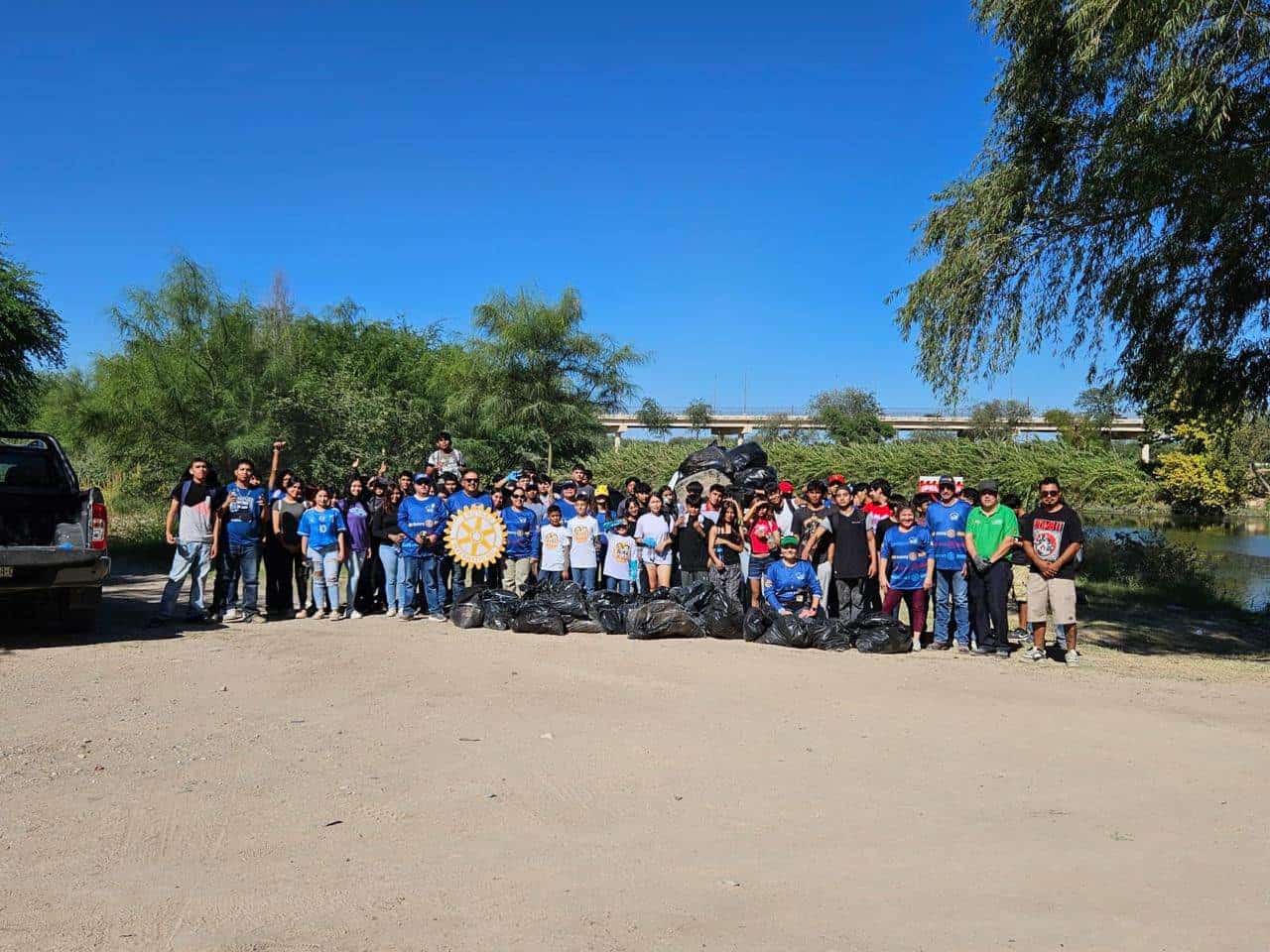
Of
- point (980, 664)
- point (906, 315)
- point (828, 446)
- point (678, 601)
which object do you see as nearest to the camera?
point (980, 664)

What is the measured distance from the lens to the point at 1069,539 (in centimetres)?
1027

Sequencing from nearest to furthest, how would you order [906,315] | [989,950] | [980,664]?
[989,950], [980,664], [906,315]

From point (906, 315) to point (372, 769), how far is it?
1024 cm

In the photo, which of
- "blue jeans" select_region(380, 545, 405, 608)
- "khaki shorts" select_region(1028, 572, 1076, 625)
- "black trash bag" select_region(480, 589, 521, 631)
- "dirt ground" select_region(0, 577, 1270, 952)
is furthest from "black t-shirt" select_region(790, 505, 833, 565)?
"blue jeans" select_region(380, 545, 405, 608)

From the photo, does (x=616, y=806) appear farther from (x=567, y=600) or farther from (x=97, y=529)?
(x=97, y=529)

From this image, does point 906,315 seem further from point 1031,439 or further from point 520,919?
point 1031,439

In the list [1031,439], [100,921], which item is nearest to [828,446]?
[1031,439]

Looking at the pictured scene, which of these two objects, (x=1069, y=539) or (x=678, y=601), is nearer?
(x=1069, y=539)

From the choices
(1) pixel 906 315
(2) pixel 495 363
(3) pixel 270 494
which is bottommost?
(3) pixel 270 494

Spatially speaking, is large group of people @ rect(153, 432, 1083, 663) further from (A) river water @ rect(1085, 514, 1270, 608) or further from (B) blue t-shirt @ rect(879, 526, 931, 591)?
(A) river water @ rect(1085, 514, 1270, 608)

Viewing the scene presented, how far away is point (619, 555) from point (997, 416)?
6812 cm

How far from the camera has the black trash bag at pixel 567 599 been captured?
1101 cm

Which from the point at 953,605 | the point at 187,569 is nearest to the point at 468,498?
the point at 187,569

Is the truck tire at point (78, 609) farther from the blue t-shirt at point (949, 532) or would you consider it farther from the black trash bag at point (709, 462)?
the black trash bag at point (709, 462)
